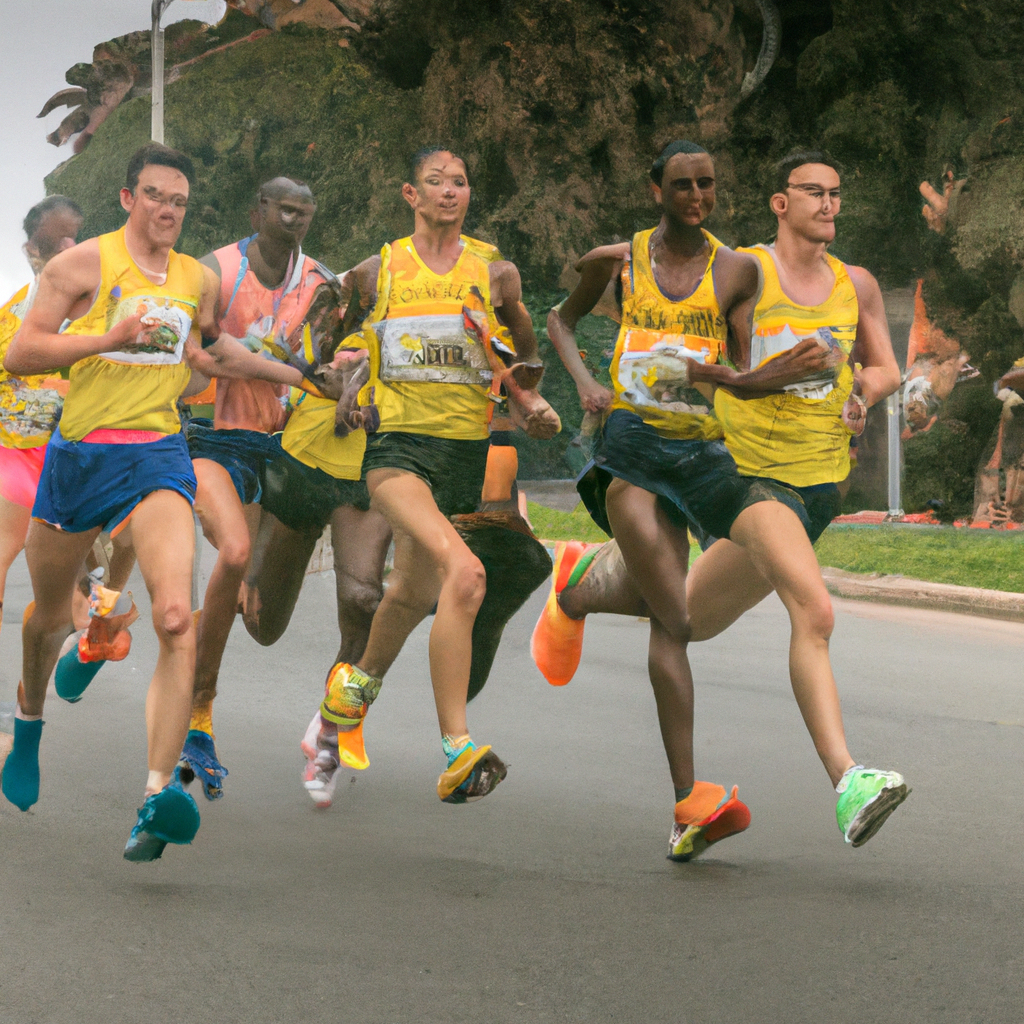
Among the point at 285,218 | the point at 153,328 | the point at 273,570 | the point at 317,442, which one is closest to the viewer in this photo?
the point at 153,328

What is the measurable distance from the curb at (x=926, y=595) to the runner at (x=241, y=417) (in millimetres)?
5967

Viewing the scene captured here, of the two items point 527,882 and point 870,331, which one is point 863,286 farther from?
point 527,882

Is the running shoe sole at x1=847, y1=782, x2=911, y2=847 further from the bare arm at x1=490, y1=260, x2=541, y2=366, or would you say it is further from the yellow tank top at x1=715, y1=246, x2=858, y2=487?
the bare arm at x1=490, y1=260, x2=541, y2=366

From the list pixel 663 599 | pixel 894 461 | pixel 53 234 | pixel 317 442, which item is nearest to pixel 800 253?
pixel 663 599

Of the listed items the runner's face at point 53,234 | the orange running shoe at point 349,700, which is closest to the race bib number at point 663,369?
the orange running shoe at point 349,700

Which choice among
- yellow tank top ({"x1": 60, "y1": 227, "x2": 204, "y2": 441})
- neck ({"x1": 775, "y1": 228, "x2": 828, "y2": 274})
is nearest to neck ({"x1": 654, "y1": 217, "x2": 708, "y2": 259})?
neck ({"x1": 775, "y1": 228, "x2": 828, "y2": 274})

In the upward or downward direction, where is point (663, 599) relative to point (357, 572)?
upward

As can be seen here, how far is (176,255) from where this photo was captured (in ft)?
14.8

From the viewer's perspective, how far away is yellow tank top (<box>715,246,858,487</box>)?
4.44 m

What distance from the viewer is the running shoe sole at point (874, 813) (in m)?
3.67

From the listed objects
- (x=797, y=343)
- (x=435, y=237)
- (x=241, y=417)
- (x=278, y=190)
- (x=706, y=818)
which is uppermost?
(x=278, y=190)

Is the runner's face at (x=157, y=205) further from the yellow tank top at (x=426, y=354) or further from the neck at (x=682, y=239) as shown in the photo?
the neck at (x=682, y=239)

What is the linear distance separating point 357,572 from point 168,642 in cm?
126

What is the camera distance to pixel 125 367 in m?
4.38
